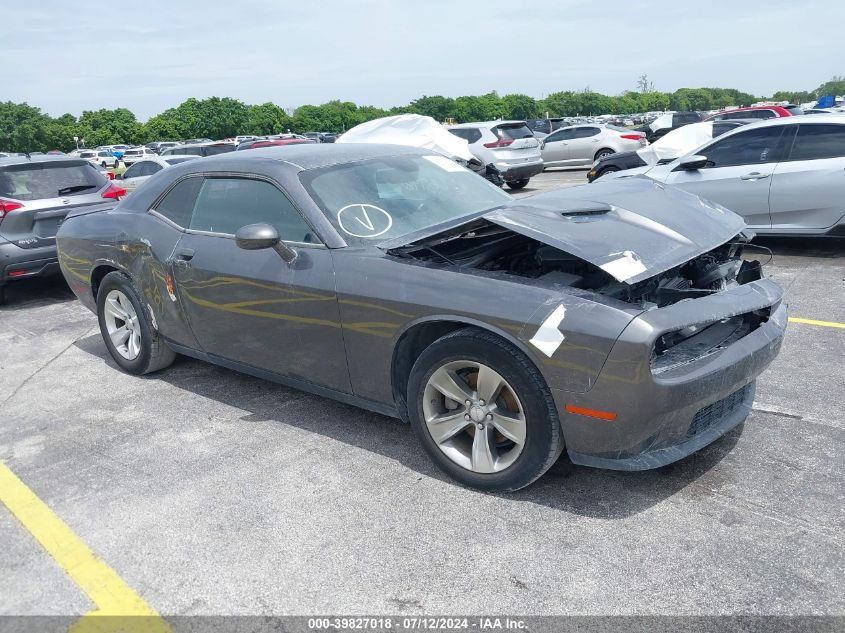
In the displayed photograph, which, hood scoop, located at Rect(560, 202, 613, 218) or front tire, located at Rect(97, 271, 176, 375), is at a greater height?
hood scoop, located at Rect(560, 202, 613, 218)

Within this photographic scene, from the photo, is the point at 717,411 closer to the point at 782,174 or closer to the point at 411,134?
the point at 782,174

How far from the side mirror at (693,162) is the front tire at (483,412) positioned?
5688mm

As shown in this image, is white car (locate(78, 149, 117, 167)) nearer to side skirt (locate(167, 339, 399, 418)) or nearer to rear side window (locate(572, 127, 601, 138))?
rear side window (locate(572, 127, 601, 138))

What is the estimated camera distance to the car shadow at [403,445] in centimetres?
317

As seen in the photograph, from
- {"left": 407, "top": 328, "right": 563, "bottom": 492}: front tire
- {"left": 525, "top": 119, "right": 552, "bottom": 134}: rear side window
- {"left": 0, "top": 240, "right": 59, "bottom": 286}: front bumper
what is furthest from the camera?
{"left": 525, "top": 119, "right": 552, "bottom": 134}: rear side window

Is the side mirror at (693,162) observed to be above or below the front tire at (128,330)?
above

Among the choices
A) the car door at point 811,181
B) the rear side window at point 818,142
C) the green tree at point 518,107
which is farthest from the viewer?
the green tree at point 518,107

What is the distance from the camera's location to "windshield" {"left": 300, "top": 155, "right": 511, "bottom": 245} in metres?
3.82

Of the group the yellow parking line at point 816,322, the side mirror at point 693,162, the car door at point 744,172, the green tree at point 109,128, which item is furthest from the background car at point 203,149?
the green tree at point 109,128

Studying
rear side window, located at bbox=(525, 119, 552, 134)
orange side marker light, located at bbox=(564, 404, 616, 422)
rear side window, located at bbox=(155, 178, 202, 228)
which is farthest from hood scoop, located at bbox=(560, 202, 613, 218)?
rear side window, located at bbox=(525, 119, 552, 134)

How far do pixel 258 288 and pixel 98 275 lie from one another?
2166mm

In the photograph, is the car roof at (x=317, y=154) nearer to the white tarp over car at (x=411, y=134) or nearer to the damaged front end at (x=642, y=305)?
the damaged front end at (x=642, y=305)

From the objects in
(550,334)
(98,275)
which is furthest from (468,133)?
(550,334)

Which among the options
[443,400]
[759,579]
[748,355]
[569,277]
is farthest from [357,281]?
[759,579]
